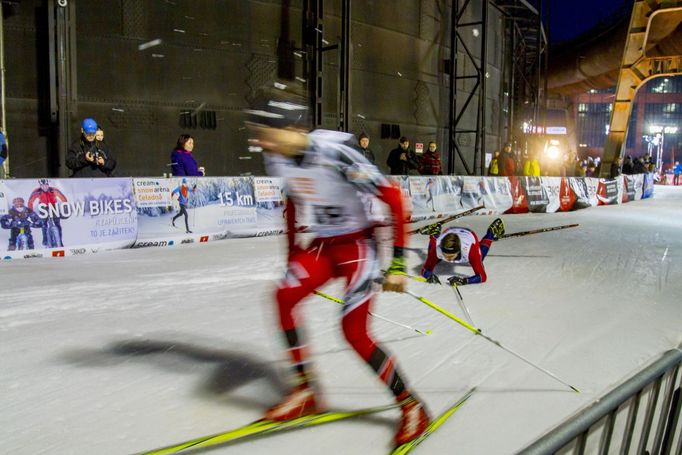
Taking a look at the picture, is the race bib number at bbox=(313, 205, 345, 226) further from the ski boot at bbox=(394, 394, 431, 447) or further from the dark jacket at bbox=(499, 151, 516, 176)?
the dark jacket at bbox=(499, 151, 516, 176)

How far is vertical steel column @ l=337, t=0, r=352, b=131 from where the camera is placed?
1527cm

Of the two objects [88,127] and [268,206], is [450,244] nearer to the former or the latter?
[268,206]

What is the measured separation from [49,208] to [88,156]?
50.9 inches

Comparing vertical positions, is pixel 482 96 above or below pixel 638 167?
above

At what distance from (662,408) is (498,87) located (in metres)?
25.6

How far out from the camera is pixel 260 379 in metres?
3.60

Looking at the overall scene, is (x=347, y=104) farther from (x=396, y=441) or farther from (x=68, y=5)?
(x=396, y=441)

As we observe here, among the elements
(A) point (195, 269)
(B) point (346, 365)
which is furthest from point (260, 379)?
(A) point (195, 269)

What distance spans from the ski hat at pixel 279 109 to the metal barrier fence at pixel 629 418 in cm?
186

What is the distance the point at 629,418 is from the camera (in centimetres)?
186

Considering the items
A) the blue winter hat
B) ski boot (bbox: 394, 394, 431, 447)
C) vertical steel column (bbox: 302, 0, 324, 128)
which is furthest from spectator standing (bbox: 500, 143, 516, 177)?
ski boot (bbox: 394, 394, 431, 447)

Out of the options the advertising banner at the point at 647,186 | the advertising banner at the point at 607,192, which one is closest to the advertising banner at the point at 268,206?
the advertising banner at the point at 607,192

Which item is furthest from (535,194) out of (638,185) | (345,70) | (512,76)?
(512,76)

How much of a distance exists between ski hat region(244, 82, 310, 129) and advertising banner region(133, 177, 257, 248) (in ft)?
22.2
